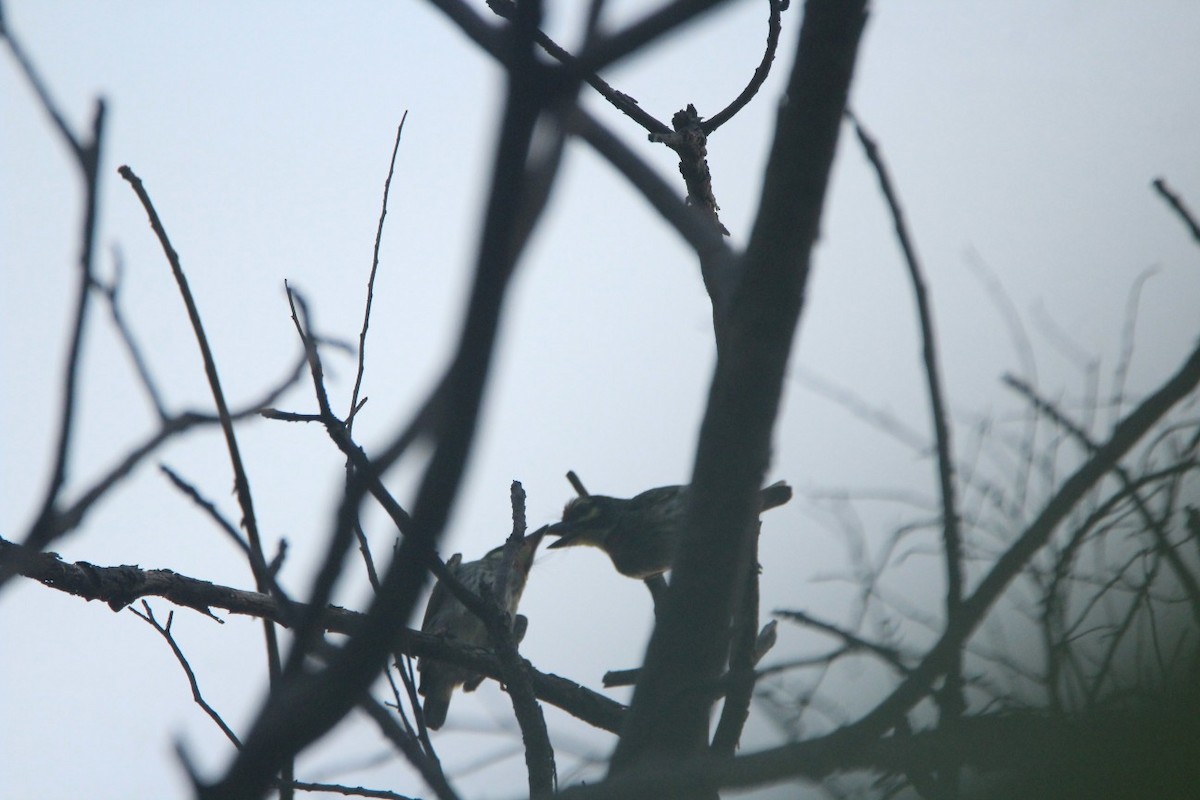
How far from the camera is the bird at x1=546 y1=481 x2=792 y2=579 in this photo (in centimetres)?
789

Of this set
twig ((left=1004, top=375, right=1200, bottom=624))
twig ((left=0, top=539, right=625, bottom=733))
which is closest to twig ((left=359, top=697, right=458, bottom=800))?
twig ((left=0, top=539, right=625, bottom=733))

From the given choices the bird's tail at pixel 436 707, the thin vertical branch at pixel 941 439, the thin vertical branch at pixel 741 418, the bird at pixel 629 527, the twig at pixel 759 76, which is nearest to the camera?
the thin vertical branch at pixel 741 418

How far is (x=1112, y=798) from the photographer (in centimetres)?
127

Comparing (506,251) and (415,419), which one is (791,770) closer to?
(415,419)

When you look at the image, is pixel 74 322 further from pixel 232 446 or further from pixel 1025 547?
pixel 1025 547

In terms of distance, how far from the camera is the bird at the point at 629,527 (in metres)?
7.89

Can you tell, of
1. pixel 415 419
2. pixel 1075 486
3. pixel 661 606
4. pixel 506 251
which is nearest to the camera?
pixel 506 251

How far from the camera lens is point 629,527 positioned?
8328 mm

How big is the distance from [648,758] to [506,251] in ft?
2.87

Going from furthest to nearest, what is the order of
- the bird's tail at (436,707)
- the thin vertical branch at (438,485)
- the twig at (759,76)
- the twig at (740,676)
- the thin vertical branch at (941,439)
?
the bird's tail at (436,707) < the twig at (759,76) < the thin vertical branch at (941,439) < the twig at (740,676) < the thin vertical branch at (438,485)

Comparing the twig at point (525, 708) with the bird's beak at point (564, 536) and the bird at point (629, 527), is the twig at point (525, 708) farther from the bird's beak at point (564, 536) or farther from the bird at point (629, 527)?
the bird's beak at point (564, 536)

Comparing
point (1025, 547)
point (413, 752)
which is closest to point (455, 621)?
point (413, 752)

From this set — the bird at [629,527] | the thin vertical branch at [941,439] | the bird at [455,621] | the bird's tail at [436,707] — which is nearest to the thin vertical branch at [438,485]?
the thin vertical branch at [941,439]

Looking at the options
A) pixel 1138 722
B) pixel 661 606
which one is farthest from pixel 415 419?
pixel 1138 722
